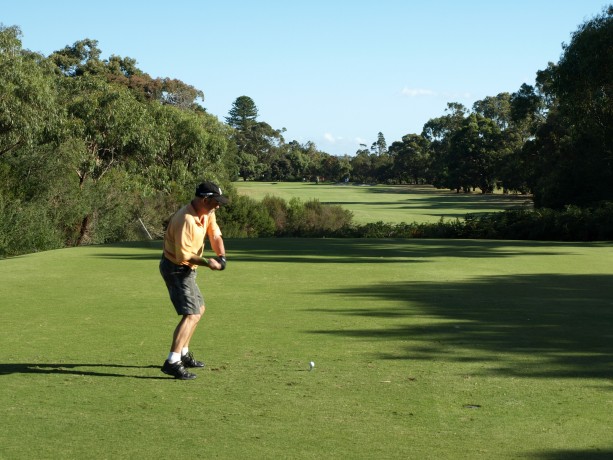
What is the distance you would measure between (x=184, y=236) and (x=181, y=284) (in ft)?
1.83

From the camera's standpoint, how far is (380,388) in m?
8.48

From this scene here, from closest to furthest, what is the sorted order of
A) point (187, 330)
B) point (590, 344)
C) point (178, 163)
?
point (187, 330), point (590, 344), point (178, 163)

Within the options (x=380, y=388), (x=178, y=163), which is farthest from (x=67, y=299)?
(x=178, y=163)

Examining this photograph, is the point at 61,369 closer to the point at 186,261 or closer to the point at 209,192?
the point at 186,261

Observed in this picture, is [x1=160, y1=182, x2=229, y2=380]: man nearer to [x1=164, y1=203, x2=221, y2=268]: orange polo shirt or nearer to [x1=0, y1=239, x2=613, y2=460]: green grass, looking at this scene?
[x1=164, y1=203, x2=221, y2=268]: orange polo shirt

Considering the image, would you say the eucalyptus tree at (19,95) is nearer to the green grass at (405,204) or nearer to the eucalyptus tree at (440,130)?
the green grass at (405,204)

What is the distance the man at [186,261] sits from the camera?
888 centimetres

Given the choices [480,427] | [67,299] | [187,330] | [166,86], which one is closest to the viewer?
[480,427]

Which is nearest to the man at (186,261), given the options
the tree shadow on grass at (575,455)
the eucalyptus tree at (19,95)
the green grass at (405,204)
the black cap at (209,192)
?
the black cap at (209,192)

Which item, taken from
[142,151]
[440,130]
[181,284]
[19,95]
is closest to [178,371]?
[181,284]

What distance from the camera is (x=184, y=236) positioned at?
8875 millimetres

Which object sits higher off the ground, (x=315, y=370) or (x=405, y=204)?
(x=315, y=370)

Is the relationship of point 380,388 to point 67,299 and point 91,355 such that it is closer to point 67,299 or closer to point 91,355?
point 91,355

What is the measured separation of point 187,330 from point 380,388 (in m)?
2.15
